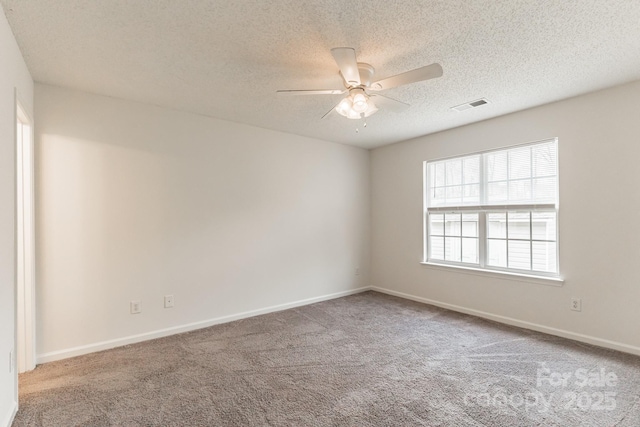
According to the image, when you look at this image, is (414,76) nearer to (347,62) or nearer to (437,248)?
(347,62)

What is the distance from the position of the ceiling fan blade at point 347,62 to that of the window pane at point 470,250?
9.19ft

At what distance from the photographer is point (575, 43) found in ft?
7.03

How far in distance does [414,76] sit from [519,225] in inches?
98.5

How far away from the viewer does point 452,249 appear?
4254 millimetres

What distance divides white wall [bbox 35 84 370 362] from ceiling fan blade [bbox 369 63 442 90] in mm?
2186

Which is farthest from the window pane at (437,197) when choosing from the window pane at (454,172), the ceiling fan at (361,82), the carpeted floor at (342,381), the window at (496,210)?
the ceiling fan at (361,82)

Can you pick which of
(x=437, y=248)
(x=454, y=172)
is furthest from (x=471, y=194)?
(x=437, y=248)

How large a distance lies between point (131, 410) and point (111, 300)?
1339 millimetres

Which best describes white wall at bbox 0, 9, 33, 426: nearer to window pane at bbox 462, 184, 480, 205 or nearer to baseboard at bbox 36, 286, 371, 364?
baseboard at bbox 36, 286, 371, 364

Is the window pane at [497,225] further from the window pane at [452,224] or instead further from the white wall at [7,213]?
the white wall at [7,213]

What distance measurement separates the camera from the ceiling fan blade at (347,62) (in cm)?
180

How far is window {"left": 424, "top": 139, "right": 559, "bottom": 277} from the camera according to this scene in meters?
3.37

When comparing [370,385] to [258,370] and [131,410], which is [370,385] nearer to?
[258,370]

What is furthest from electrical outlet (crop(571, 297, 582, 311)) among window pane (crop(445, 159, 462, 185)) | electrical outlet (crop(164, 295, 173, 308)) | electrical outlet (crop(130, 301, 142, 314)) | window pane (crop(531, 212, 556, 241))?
electrical outlet (crop(130, 301, 142, 314))
